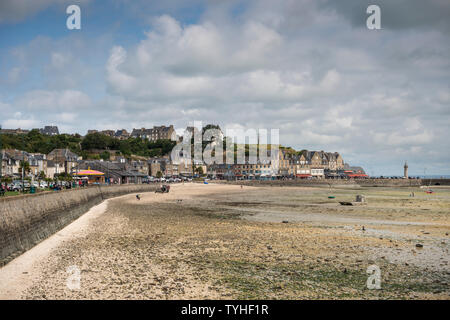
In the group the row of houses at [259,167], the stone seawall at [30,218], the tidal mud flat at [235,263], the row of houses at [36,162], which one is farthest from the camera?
the row of houses at [259,167]

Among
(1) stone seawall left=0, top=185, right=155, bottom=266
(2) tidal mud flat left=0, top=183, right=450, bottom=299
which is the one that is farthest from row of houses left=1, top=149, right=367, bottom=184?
(2) tidal mud flat left=0, top=183, right=450, bottom=299

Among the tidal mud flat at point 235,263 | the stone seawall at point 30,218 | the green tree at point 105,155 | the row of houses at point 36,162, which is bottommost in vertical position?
the tidal mud flat at point 235,263

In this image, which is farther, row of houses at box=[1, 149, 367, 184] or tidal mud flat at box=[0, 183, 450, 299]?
row of houses at box=[1, 149, 367, 184]

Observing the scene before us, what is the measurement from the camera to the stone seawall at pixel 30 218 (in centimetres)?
1443

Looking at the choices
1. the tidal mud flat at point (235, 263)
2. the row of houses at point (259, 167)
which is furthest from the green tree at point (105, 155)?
the tidal mud flat at point (235, 263)

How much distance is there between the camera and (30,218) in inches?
696

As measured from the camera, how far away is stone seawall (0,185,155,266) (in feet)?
47.3

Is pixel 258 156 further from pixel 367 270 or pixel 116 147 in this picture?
pixel 367 270

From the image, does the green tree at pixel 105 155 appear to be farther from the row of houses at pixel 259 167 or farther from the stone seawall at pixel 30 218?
the stone seawall at pixel 30 218

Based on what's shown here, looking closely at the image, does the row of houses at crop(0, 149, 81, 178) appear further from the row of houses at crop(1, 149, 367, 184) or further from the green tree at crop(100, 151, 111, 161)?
the green tree at crop(100, 151, 111, 161)

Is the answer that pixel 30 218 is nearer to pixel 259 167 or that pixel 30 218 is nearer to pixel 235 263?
pixel 235 263

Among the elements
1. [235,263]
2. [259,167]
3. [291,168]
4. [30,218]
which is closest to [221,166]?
[259,167]

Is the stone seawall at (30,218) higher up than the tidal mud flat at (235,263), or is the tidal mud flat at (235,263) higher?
Result: the stone seawall at (30,218)
